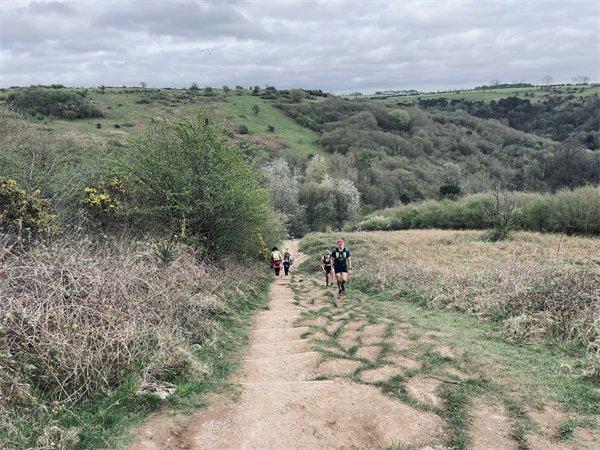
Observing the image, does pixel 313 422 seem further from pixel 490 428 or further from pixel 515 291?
pixel 515 291

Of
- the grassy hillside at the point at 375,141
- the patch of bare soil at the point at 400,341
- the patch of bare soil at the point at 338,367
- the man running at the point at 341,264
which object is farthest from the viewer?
the grassy hillside at the point at 375,141

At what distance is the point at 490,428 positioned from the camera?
16.7 ft

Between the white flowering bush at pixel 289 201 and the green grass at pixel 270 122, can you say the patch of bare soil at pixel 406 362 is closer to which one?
the white flowering bush at pixel 289 201

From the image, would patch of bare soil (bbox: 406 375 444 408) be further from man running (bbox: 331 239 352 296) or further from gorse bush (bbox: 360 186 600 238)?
gorse bush (bbox: 360 186 600 238)

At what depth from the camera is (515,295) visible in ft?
32.3

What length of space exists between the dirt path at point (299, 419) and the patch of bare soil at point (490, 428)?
0.39 metres

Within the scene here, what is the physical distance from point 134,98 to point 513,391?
80838mm

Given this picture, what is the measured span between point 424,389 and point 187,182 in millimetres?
9687

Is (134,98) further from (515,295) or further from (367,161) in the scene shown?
(515,295)

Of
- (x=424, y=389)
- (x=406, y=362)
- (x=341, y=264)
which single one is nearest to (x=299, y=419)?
(x=424, y=389)

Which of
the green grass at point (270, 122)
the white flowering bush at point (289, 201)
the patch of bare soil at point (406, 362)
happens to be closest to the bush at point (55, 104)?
the green grass at point (270, 122)

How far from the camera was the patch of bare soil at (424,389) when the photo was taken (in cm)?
566

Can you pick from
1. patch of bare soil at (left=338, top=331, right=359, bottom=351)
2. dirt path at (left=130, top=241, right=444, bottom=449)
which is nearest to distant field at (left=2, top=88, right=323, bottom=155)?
patch of bare soil at (left=338, top=331, right=359, bottom=351)

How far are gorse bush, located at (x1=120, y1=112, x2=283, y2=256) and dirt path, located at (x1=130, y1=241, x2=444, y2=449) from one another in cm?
736
